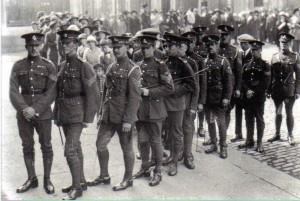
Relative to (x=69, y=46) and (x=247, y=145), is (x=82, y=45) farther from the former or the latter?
(x=69, y=46)

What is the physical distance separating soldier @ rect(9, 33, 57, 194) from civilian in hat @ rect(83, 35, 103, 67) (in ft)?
13.0

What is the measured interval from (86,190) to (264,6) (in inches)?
744

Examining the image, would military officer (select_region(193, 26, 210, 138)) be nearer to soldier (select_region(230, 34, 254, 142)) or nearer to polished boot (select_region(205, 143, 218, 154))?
polished boot (select_region(205, 143, 218, 154))

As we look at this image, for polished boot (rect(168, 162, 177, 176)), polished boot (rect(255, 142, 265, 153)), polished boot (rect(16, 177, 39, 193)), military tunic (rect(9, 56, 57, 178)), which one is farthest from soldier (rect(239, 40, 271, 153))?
polished boot (rect(16, 177, 39, 193))

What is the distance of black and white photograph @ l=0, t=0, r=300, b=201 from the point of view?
5961 mm

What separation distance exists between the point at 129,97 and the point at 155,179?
1.19m

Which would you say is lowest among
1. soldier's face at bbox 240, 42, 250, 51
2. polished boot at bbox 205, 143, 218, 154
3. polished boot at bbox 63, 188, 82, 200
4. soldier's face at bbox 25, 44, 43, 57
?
polished boot at bbox 205, 143, 218, 154

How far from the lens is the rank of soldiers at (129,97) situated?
19.4ft

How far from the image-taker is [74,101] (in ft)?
19.4

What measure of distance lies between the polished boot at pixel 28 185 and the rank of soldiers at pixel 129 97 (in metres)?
0.01

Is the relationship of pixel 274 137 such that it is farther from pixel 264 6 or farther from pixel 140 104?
pixel 264 6

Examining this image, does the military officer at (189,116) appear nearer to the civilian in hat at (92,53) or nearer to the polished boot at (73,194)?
the polished boot at (73,194)

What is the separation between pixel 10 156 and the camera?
7.61 metres

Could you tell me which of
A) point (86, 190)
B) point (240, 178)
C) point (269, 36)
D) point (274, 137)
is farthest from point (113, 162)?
point (269, 36)
